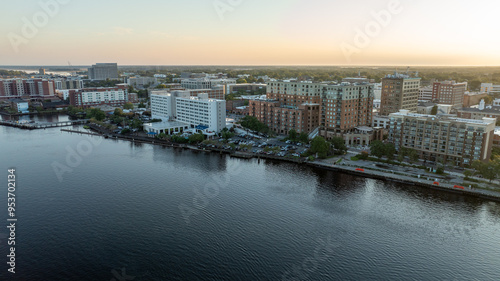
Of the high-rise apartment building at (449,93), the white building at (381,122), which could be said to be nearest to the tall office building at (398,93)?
the white building at (381,122)

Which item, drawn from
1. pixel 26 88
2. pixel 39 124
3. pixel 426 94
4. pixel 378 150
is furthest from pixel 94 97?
pixel 426 94

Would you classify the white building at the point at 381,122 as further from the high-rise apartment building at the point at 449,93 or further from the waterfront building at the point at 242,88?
the waterfront building at the point at 242,88

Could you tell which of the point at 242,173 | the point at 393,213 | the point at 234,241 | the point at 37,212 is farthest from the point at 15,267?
the point at 393,213

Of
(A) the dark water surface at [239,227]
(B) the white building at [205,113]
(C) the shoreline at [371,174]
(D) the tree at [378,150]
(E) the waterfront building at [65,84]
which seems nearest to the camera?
(A) the dark water surface at [239,227]

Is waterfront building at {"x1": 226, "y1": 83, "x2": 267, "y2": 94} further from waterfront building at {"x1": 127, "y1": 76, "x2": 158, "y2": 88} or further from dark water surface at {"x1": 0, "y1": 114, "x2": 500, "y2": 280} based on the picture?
dark water surface at {"x1": 0, "y1": 114, "x2": 500, "y2": 280}

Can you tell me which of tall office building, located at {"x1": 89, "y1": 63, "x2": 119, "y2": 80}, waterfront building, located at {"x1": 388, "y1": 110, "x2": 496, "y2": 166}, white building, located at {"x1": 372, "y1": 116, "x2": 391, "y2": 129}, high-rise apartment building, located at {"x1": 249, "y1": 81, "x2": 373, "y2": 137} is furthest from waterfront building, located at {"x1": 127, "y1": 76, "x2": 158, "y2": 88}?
waterfront building, located at {"x1": 388, "y1": 110, "x2": 496, "y2": 166}

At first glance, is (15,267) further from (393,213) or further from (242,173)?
(393,213)

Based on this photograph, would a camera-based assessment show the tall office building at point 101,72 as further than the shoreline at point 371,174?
Yes
